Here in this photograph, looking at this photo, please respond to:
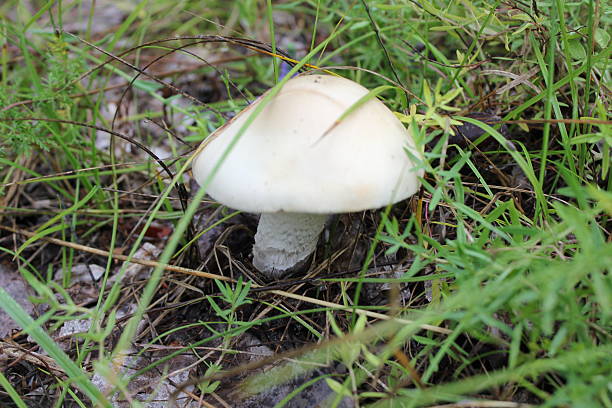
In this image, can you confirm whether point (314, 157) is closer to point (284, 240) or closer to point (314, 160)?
point (314, 160)

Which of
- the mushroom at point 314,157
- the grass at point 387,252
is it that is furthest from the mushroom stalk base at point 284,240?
the mushroom at point 314,157

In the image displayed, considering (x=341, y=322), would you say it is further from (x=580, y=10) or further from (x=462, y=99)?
(x=580, y=10)

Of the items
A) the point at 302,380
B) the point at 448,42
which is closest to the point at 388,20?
the point at 448,42

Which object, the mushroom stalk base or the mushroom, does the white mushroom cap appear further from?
the mushroom stalk base

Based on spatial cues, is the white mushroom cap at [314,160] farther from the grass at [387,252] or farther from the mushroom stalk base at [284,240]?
the mushroom stalk base at [284,240]

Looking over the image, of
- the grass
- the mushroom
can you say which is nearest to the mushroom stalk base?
the grass

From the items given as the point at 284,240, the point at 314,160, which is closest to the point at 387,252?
the point at 314,160

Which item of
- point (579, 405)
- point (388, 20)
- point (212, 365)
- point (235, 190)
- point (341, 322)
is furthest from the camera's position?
point (388, 20)

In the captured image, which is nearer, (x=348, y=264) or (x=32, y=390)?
(x=32, y=390)
